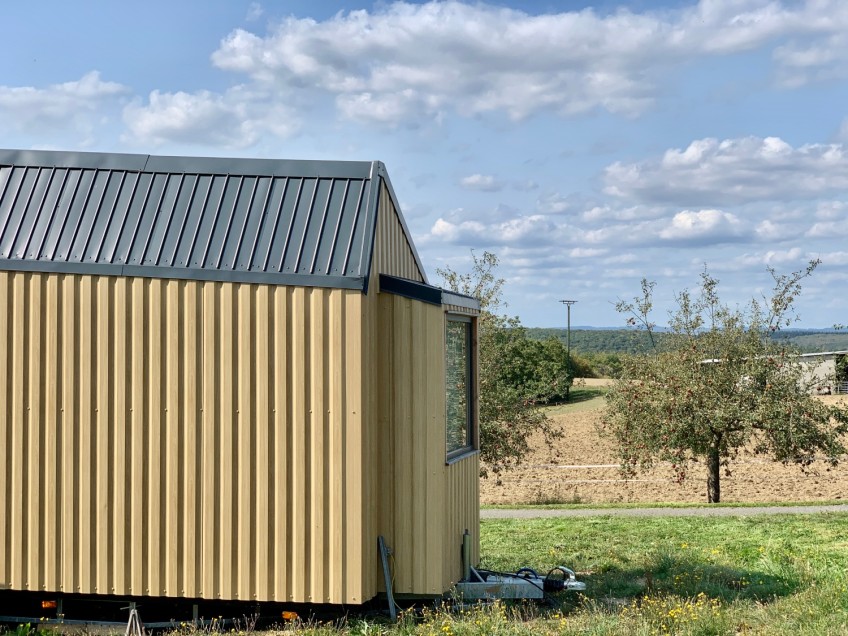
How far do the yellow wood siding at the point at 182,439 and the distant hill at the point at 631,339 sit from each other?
1319 centimetres

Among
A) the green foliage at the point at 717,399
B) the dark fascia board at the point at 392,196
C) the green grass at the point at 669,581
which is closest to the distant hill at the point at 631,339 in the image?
the green foliage at the point at 717,399

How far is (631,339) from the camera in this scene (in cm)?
2025

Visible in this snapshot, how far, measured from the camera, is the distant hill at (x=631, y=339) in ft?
66.0

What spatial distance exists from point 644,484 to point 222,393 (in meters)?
18.2

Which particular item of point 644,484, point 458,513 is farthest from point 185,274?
point 644,484

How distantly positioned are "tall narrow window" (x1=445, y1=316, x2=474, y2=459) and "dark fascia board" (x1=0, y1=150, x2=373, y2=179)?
1655mm

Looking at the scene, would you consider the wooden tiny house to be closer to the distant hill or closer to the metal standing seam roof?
the metal standing seam roof

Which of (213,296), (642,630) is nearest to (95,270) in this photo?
(213,296)

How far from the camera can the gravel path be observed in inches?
614

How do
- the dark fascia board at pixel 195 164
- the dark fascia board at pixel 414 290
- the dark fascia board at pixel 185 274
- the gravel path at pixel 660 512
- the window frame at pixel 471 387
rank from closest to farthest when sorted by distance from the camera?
the dark fascia board at pixel 185 274 → the dark fascia board at pixel 414 290 → the dark fascia board at pixel 195 164 → the window frame at pixel 471 387 → the gravel path at pixel 660 512

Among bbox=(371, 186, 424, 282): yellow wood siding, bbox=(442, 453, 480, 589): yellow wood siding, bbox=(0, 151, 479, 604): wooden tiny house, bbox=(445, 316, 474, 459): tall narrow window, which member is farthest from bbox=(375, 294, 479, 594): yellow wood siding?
bbox=(371, 186, 424, 282): yellow wood siding

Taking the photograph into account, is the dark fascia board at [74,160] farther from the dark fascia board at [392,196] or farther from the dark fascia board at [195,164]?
the dark fascia board at [392,196]

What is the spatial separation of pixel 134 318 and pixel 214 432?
1157 mm

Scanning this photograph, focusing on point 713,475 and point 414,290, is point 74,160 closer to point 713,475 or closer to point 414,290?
point 414,290
